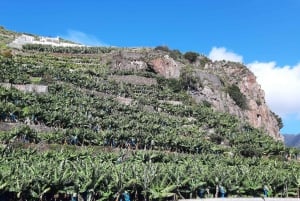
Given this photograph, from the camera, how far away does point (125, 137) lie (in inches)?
2041

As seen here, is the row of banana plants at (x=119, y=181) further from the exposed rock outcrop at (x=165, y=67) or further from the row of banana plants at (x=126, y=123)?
the exposed rock outcrop at (x=165, y=67)

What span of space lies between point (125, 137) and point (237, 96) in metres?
42.8

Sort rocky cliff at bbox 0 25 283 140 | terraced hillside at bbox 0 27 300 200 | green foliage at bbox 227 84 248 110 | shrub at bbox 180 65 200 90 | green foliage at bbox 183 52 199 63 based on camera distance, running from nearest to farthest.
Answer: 1. terraced hillside at bbox 0 27 300 200
2. shrub at bbox 180 65 200 90
3. rocky cliff at bbox 0 25 283 140
4. green foliage at bbox 227 84 248 110
5. green foliage at bbox 183 52 199 63

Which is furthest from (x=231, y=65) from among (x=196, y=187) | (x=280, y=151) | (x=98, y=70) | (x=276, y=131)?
(x=196, y=187)

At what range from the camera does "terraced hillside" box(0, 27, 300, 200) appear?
1131 inches

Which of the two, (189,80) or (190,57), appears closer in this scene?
(189,80)

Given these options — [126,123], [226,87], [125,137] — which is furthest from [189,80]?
[125,137]

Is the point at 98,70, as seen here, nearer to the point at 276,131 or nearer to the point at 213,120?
the point at 213,120

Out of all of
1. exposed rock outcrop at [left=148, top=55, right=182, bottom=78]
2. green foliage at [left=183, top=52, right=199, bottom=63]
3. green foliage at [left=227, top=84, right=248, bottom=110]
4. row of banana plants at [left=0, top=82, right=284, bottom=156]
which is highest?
green foliage at [left=183, top=52, right=199, bottom=63]

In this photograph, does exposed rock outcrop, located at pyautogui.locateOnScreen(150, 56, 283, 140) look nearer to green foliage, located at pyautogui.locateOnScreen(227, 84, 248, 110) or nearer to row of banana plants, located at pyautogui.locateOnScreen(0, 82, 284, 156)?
green foliage, located at pyautogui.locateOnScreen(227, 84, 248, 110)

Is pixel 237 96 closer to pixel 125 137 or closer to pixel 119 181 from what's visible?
pixel 125 137

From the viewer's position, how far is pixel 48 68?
71438 mm

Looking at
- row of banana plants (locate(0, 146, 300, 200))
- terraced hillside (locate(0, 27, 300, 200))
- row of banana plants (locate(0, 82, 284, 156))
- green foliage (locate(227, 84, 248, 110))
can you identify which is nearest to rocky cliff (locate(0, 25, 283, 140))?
green foliage (locate(227, 84, 248, 110))

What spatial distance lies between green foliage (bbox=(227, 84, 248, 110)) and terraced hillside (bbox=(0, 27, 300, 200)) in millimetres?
227
